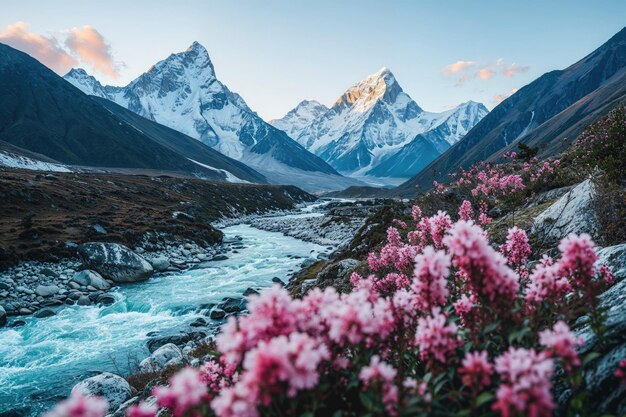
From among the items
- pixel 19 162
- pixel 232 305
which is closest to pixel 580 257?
pixel 232 305

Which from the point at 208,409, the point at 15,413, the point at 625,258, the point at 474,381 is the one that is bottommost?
the point at 15,413

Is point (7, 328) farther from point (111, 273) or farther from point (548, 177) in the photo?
point (548, 177)

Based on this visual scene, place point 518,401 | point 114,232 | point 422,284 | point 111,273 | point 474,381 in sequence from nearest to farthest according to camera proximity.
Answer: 1. point 518,401
2. point 474,381
3. point 422,284
4. point 111,273
5. point 114,232

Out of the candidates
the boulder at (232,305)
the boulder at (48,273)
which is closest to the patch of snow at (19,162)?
the boulder at (48,273)

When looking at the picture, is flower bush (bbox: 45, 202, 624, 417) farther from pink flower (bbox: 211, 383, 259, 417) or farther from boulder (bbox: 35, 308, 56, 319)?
boulder (bbox: 35, 308, 56, 319)

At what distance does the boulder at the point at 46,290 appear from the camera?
26.8 metres

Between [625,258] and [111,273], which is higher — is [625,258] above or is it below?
below

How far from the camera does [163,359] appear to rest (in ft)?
52.8

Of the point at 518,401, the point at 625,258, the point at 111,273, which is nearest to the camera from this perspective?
the point at 518,401

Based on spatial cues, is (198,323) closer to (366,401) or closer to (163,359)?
(163,359)

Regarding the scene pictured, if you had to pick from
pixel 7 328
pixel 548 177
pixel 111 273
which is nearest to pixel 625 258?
pixel 548 177

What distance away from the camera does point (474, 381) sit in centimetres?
310

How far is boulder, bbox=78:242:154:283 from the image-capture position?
107ft

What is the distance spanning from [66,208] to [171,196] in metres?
34.5
